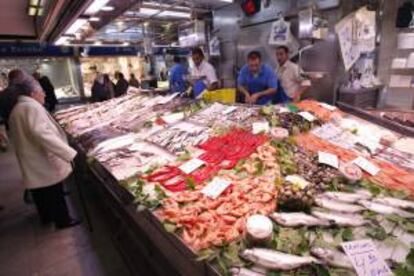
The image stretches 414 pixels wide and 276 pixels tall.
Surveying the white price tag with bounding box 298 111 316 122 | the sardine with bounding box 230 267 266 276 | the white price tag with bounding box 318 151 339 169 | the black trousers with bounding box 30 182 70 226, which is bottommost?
the black trousers with bounding box 30 182 70 226

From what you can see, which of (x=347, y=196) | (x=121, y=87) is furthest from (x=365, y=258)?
(x=121, y=87)

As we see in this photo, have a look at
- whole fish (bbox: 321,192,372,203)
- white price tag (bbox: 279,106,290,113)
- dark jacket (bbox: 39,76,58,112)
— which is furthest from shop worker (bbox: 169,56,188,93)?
dark jacket (bbox: 39,76,58,112)

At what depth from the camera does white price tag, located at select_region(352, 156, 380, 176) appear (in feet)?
6.50

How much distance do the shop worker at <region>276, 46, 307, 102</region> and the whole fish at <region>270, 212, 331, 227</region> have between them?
3267 millimetres

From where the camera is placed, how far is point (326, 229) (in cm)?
143

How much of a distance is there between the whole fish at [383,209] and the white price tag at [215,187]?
31.7 inches

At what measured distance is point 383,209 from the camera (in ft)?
5.03

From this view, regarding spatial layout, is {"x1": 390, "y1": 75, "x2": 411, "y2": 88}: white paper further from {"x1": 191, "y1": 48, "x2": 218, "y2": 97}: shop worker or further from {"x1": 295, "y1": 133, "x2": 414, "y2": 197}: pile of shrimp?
{"x1": 295, "y1": 133, "x2": 414, "y2": 197}: pile of shrimp

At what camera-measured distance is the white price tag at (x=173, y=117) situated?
3512 millimetres

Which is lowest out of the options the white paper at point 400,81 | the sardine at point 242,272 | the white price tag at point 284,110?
the sardine at point 242,272

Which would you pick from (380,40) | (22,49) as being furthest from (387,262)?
(22,49)

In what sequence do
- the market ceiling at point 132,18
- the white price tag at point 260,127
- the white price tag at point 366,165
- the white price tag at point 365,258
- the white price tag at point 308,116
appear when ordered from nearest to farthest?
the white price tag at point 365,258
the white price tag at point 366,165
the white price tag at point 260,127
the white price tag at point 308,116
the market ceiling at point 132,18

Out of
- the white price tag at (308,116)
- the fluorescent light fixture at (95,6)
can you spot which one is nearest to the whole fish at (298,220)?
the white price tag at (308,116)

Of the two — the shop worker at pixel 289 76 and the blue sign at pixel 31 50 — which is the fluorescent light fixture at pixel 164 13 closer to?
the shop worker at pixel 289 76
